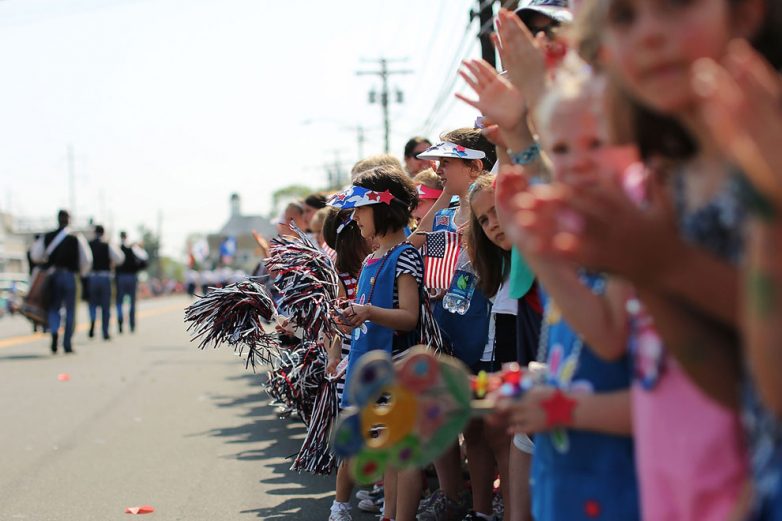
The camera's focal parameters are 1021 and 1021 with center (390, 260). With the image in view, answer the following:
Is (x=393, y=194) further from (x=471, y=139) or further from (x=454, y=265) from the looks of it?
(x=471, y=139)

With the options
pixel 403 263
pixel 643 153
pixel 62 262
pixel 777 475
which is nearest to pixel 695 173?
pixel 643 153

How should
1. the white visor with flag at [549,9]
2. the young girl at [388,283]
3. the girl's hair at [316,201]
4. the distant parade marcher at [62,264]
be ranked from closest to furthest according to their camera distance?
1. the white visor with flag at [549,9]
2. the young girl at [388,283]
3. the girl's hair at [316,201]
4. the distant parade marcher at [62,264]

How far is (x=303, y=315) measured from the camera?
5641mm

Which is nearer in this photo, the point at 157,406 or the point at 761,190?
the point at 761,190

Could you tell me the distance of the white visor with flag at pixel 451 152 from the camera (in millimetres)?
5527

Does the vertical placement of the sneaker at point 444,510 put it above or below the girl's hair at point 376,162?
below

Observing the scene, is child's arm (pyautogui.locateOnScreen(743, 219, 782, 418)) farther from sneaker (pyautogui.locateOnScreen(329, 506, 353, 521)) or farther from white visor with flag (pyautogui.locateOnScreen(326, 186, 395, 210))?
sneaker (pyautogui.locateOnScreen(329, 506, 353, 521))

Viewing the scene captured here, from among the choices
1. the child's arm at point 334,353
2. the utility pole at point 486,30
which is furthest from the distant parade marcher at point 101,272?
the child's arm at point 334,353

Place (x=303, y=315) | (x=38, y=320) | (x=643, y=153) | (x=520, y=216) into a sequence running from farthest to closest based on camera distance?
1. (x=38, y=320)
2. (x=303, y=315)
3. (x=643, y=153)
4. (x=520, y=216)

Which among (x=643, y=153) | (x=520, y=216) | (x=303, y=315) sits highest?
(x=643, y=153)

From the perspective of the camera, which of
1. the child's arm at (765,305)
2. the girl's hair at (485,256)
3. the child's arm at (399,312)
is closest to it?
the child's arm at (765,305)

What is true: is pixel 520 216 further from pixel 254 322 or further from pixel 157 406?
pixel 157 406

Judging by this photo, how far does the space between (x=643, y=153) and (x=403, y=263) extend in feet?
10.6

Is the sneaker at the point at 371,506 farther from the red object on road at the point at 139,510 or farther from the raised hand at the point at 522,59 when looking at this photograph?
the raised hand at the point at 522,59
